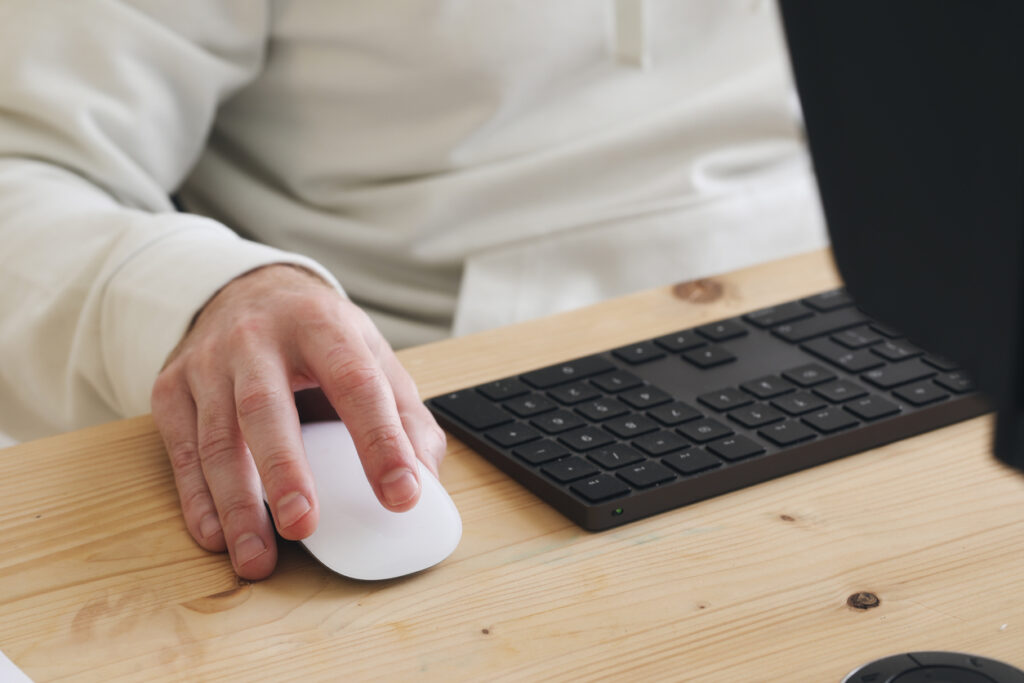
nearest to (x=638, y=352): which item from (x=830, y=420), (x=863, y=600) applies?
(x=830, y=420)

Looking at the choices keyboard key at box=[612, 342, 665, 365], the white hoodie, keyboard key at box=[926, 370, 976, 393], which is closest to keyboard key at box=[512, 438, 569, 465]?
keyboard key at box=[612, 342, 665, 365]

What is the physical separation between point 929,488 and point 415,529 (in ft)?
0.78

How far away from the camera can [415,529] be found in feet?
1.57

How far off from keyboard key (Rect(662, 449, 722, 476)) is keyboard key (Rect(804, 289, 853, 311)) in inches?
7.6

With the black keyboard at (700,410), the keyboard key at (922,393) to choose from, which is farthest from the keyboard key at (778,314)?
the keyboard key at (922,393)

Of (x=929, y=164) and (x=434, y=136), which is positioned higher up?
(x=929, y=164)

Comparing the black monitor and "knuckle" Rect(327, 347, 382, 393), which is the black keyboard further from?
the black monitor

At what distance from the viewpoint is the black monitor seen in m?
0.25

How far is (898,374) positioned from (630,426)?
15cm

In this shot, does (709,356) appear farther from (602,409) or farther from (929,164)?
(929,164)

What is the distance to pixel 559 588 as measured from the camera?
45 centimetres

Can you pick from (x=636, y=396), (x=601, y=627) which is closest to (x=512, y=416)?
(x=636, y=396)

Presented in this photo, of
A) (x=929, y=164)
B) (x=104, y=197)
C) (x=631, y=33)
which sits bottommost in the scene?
(x=104, y=197)

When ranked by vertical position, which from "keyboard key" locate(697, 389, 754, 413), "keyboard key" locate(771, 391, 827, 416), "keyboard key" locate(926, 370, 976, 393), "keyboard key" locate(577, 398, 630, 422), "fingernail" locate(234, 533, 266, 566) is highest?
"keyboard key" locate(926, 370, 976, 393)
